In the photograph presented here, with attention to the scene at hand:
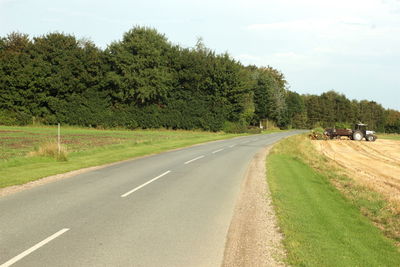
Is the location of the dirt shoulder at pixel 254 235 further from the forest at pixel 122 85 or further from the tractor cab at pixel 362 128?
the forest at pixel 122 85

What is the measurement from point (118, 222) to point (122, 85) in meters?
49.4

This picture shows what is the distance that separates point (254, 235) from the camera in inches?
269

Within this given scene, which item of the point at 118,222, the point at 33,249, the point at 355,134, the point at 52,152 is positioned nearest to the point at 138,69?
the point at 355,134

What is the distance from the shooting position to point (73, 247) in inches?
Result: 228

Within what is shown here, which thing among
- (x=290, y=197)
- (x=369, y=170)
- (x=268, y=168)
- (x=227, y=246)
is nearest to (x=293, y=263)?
(x=227, y=246)

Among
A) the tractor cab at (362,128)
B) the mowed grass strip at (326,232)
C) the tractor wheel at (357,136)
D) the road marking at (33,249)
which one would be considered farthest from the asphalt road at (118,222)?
the tractor cab at (362,128)

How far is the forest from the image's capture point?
55.2m

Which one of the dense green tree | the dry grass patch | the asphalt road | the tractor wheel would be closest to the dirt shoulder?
the asphalt road

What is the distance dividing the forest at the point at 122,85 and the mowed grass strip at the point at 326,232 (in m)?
46.1

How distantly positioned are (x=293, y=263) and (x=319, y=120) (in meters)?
110

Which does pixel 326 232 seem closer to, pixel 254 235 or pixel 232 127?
pixel 254 235

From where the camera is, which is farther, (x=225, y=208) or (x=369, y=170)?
(x=369, y=170)

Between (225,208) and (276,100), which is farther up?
(276,100)

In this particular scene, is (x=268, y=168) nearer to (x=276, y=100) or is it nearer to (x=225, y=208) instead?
(x=225, y=208)
